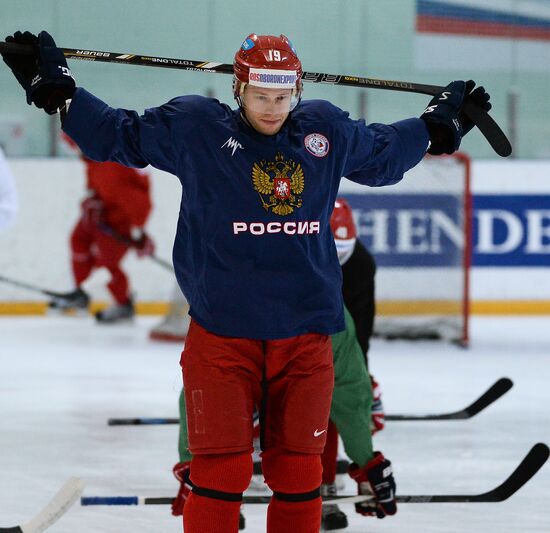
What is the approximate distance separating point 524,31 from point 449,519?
207 inches

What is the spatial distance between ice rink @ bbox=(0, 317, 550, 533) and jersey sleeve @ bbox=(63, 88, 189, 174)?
589 mm

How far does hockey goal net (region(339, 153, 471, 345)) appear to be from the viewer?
695 cm

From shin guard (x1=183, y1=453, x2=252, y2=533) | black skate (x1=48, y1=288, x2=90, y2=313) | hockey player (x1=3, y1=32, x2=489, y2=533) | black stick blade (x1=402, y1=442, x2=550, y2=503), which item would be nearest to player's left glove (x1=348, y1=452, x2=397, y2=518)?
black stick blade (x1=402, y1=442, x2=550, y2=503)

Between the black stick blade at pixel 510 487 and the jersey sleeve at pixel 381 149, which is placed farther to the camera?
the black stick blade at pixel 510 487

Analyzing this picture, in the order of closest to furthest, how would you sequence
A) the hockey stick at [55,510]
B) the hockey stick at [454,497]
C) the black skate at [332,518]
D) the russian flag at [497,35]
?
the hockey stick at [55,510], the hockey stick at [454,497], the black skate at [332,518], the russian flag at [497,35]

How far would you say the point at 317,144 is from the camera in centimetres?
237

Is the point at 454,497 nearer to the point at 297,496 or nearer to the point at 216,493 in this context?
the point at 297,496

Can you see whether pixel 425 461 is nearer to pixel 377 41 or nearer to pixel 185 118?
pixel 185 118

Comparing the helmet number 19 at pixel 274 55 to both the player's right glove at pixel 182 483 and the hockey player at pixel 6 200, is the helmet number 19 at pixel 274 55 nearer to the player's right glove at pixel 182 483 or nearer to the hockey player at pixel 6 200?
the player's right glove at pixel 182 483

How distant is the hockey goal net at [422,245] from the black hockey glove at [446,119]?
168 inches

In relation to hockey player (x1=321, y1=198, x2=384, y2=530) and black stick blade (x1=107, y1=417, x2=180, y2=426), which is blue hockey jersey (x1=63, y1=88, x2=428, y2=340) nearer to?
hockey player (x1=321, y1=198, x2=384, y2=530)

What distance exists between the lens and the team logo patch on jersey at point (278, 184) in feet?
7.55

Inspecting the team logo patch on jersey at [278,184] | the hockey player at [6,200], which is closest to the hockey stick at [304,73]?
the team logo patch on jersey at [278,184]

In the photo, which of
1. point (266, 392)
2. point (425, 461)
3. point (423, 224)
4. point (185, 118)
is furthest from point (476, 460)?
point (423, 224)
